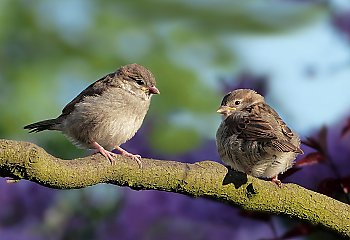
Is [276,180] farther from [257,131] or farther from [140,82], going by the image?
[140,82]

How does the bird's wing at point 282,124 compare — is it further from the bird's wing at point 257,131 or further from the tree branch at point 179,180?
the tree branch at point 179,180

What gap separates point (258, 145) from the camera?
5.48 ft

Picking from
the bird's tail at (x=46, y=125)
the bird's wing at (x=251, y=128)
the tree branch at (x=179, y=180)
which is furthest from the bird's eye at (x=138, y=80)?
the tree branch at (x=179, y=180)

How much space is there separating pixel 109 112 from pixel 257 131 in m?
0.43

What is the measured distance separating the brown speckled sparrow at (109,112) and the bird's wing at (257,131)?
0.93 ft

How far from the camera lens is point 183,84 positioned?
9.81 ft

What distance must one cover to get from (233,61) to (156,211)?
116 cm

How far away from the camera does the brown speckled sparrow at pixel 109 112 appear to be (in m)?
1.92

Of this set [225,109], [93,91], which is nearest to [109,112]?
[93,91]

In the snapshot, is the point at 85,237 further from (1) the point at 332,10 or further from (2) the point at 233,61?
(2) the point at 233,61

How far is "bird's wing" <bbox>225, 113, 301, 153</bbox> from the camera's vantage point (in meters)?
1.62

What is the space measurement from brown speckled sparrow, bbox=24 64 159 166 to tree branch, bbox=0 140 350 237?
0.56m

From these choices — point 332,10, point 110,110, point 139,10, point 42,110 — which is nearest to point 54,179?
point 110,110

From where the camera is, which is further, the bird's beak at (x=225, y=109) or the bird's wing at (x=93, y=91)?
the bird's wing at (x=93, y=91)
